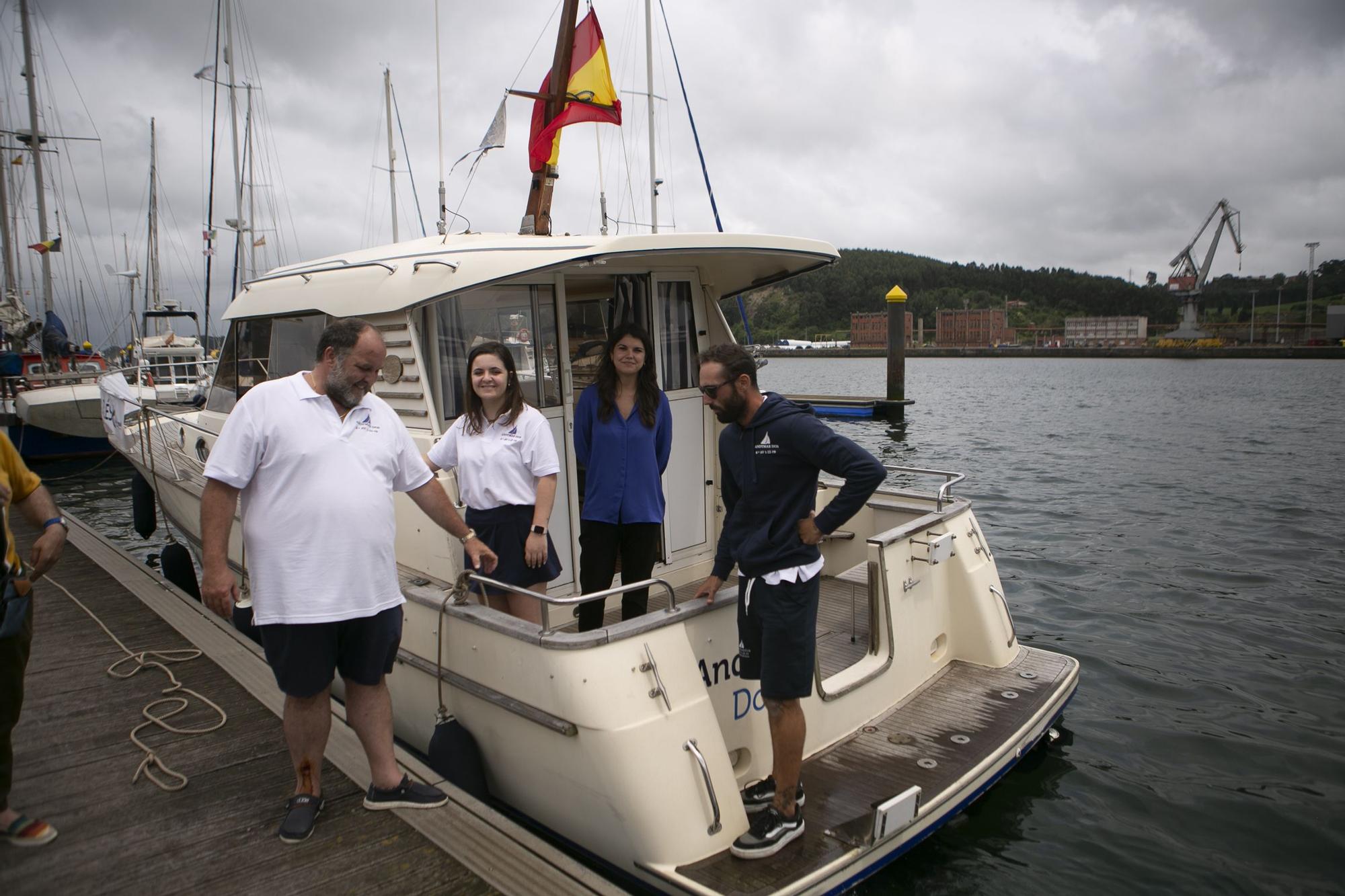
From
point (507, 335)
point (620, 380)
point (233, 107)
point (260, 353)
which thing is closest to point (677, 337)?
point (507, 335)

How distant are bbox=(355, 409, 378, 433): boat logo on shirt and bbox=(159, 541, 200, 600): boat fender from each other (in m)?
6.39

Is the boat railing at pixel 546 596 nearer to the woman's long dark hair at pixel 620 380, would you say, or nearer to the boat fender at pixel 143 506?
the woman's long dark hair at pixel 620 380

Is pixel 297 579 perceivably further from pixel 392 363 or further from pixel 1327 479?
pixel 1327 479

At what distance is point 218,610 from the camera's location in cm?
263

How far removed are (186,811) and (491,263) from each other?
2.66 m

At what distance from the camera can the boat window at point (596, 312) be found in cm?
484

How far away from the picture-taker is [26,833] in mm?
3064

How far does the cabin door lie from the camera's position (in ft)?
16.9

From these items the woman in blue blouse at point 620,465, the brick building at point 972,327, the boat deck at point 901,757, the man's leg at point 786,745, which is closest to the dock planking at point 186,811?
the boat deck at point 901,757

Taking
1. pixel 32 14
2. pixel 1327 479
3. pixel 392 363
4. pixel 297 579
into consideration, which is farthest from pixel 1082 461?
pixel 32 14

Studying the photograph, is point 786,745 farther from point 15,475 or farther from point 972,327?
point 972,327

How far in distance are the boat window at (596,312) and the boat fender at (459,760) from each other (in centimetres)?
203

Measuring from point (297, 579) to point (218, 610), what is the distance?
0.24m

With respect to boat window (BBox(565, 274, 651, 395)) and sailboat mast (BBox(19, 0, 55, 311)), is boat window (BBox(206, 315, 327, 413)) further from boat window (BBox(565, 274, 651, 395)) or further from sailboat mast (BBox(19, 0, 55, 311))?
sailboat mast (BBox(19, 0, 55, 311))
